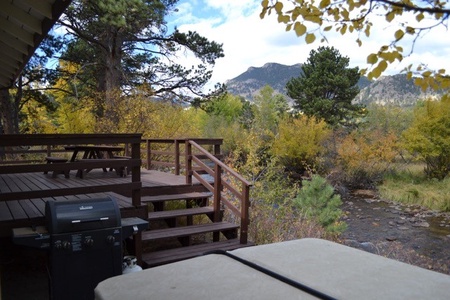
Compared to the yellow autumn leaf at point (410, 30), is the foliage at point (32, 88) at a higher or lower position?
higher

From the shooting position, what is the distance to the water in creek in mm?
9961

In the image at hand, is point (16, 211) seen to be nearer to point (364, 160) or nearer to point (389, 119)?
point (364, 160)

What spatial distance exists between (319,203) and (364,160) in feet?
39.9

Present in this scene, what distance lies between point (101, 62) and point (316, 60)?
61.0 feet

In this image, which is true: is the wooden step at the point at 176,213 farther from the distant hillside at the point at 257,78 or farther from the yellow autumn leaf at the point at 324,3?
the distant hillside at the point at 257,78

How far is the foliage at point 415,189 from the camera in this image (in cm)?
1505

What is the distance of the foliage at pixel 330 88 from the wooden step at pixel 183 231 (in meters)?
23.2

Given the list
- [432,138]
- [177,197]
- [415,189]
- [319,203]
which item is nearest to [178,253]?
[177,197]

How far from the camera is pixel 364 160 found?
19688 mm

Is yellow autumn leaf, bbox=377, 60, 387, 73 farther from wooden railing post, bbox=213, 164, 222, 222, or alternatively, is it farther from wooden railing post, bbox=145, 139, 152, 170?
wooden railing post, bbox=145, 139, 152, 170

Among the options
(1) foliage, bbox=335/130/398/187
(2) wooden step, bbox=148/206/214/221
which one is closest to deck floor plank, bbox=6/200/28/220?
(2) wooden step, bbox=148/206/214/221

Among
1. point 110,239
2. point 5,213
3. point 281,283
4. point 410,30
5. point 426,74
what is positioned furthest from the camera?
point 5,213

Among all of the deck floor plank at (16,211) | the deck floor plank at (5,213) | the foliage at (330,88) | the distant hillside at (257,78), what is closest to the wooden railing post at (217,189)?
the deck floor plank at (16,211)

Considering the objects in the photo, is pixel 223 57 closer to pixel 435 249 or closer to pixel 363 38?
pixel 435 249
